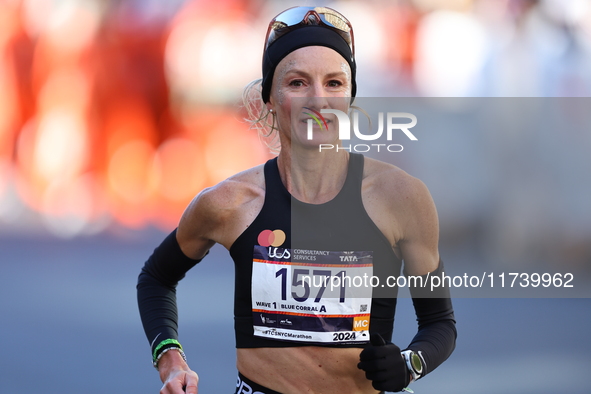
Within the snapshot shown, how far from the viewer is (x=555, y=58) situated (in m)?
6.77

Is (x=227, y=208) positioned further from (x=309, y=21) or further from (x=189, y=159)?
(x=189, y=159)

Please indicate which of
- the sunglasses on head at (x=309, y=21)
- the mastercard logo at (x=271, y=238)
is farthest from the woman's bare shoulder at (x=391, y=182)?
the sunglasses on head at (x=309, y=21)

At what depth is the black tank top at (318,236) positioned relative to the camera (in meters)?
2.03

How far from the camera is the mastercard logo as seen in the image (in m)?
2.07

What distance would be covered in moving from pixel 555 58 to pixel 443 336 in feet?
18.2

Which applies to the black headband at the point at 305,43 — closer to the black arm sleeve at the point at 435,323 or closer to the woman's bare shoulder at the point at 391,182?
the woman's bare shoulder at the point at 391,182

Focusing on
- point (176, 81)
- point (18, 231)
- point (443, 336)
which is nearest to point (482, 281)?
point (443, 336)

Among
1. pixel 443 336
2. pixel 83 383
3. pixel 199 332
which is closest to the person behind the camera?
pixel 443 336

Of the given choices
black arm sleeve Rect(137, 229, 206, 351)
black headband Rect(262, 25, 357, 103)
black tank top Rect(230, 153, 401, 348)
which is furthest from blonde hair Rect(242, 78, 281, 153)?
black arm sleeve Rect(137, 229, 206, 351)

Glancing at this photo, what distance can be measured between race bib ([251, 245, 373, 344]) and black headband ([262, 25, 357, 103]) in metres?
0.62

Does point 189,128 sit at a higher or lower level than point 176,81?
lower

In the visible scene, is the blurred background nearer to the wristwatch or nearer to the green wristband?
the wristwatch

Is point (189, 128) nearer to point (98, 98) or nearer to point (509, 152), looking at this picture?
point (98, 98)

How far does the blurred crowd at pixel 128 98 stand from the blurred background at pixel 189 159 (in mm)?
25
